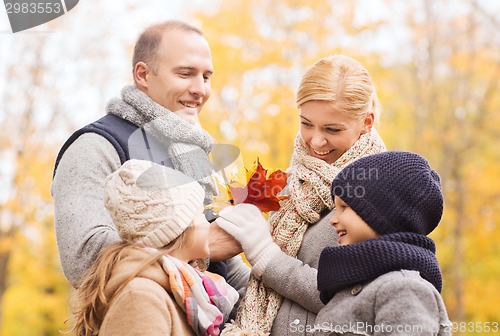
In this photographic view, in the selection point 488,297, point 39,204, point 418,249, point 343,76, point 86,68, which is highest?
point 343,76

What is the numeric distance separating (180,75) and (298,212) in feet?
2.81

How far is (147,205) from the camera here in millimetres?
2318

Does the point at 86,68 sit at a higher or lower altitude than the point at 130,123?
lower

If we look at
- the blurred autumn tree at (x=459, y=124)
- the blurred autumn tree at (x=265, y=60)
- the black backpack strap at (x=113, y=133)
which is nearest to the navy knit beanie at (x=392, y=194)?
the black backpack strap at (x=113, y=133)

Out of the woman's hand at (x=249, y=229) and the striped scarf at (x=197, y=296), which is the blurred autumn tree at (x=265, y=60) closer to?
the woman's hand at (x=249, y=229)

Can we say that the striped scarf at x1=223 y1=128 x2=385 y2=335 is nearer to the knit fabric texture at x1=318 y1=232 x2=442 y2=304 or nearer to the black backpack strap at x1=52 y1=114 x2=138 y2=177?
the knit fabric texture at x1=318 y1=232 x2=442 y2=304

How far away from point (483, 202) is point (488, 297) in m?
1.50

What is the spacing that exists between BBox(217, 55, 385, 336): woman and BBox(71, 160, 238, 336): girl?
0.27 metres

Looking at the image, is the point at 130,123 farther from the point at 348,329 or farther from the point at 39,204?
the point at 39,204

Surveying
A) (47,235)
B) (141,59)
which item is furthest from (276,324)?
(47,235)

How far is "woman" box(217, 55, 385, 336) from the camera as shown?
8.66 ft

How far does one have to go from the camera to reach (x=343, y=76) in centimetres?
278

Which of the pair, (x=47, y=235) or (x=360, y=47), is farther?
(x=47, y=235)

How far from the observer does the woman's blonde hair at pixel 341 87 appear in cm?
273
